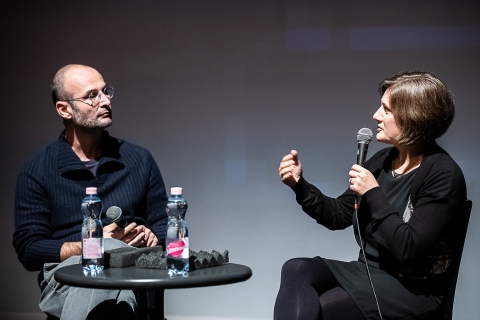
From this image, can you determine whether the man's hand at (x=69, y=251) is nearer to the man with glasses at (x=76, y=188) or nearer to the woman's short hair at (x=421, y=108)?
the man with glasses at (x=76, y=188)

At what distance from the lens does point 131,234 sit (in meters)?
2.23

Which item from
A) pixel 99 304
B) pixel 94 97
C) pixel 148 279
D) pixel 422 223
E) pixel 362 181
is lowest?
pixel 99 304

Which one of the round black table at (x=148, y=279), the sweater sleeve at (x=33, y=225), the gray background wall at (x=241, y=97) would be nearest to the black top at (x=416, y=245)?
the round black table at (x=148, y=279)

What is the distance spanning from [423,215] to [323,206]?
467 mm

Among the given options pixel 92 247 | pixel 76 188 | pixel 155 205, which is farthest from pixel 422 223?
pixel 76 188

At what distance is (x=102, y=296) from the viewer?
72.2 inches

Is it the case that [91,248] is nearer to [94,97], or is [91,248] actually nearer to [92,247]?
[92,247]

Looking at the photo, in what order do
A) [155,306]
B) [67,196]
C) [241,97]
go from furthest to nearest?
[241,97], [67,196], [155,306]

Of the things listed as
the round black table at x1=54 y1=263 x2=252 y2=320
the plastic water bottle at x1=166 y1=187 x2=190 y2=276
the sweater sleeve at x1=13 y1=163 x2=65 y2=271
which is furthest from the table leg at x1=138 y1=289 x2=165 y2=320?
the sweater sleeve at x1=13 y1=163 x2=65 y2=271

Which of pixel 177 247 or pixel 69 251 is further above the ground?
pixel 177 247

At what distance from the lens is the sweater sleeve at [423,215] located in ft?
5.85

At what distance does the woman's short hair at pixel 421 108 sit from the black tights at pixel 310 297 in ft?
1.71

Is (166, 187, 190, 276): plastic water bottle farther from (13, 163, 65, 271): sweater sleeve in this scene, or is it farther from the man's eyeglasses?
the man's eyeglasses

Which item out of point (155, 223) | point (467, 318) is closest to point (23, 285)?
point (155, 223)
